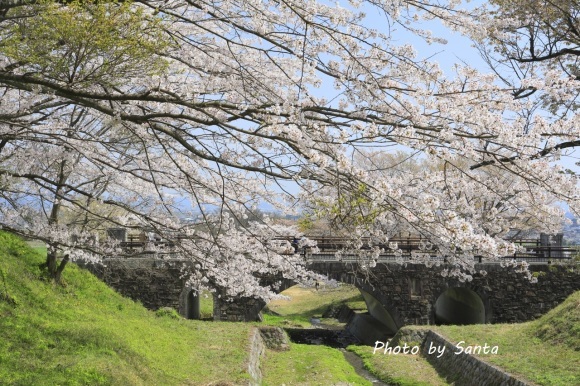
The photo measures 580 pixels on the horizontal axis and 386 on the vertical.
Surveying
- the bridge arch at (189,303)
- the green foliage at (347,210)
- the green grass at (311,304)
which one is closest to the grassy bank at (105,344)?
the green foliage at (347,210)

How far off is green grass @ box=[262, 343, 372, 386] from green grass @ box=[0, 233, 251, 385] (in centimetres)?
86

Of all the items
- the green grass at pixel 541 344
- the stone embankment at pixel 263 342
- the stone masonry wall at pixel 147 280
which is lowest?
the stone embankment at pixel 263 342

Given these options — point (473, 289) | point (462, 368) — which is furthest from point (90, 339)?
point (473, 289)

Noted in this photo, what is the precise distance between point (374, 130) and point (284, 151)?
993 mm

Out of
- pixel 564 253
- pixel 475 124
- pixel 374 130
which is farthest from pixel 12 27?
pixel 564 253

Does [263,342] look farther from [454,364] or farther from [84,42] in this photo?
[84,42]

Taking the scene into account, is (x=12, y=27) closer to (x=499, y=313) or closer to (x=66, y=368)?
(x=66, y=368)

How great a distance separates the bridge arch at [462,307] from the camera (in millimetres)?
19470

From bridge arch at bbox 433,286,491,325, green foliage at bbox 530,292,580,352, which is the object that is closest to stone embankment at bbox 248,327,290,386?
green foliage at bbox 530,292,580,352

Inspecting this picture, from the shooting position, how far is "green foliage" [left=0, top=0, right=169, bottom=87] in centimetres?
443

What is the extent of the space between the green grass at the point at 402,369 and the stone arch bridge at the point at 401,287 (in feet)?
12.5

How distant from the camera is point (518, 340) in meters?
11.6

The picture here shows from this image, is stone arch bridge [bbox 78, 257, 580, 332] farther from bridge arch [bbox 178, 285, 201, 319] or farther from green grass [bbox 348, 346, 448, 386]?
green grass [bbox 348, 346, 448, 386]

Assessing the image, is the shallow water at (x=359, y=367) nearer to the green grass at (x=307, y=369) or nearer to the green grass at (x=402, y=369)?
the green grass at (x=402, y=369)
